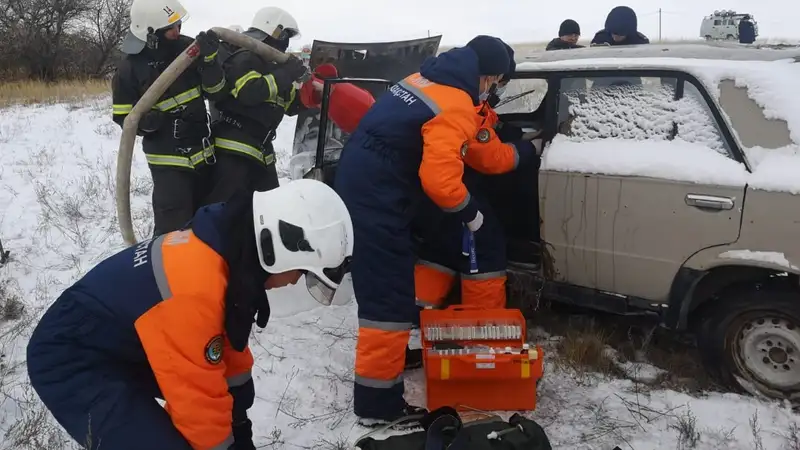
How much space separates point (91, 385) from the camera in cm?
221

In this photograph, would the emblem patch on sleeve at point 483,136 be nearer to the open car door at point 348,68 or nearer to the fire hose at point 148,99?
the open car door at point 348,68

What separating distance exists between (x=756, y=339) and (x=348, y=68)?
400cm

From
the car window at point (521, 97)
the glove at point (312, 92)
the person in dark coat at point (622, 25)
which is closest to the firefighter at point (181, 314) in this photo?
the car window at point (521, 97)

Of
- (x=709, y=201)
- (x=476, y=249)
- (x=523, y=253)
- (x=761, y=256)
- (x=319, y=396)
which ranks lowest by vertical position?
(x=319, y=396)

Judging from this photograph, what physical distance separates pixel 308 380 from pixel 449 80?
6.00 feet

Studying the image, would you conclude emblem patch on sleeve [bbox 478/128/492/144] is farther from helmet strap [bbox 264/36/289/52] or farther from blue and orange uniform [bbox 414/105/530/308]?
helmet strap [bbox 264/36/289/52]

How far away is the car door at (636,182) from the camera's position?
10.7 feet

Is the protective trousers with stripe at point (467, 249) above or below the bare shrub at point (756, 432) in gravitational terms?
above

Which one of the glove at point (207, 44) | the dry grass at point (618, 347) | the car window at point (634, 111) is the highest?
the glove at point (207, 44)

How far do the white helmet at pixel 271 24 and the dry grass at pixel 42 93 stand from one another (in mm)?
10895

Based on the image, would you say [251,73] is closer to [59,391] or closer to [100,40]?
[59,391]

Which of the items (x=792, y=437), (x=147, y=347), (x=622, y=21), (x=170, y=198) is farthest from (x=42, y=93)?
(x=792, y=437)

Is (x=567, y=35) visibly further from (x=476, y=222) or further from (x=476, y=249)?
(x=476, y=222)

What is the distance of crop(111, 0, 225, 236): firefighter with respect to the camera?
4344mm
